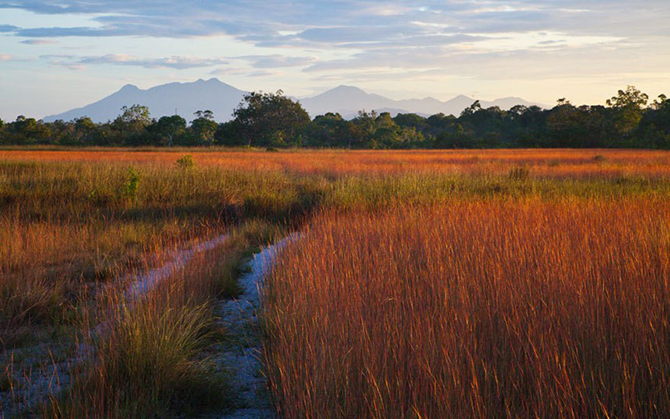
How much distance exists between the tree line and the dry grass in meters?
41.1

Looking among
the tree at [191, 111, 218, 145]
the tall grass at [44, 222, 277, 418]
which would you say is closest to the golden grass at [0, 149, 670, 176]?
the tall grass at [44, 222, 277, 418]

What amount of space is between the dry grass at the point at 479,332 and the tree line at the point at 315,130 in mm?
41102

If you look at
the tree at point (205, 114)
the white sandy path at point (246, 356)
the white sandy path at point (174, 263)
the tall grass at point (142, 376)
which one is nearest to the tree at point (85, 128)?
the tree at point (205, 114)

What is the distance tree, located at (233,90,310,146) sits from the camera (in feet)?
167

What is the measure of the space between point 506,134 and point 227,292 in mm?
58026

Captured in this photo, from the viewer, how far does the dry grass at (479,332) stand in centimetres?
244

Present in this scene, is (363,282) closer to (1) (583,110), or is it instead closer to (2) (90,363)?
(2) (90,363)

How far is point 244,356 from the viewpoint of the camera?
3.89 m

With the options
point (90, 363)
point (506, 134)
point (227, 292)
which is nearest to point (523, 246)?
point (227, 292)

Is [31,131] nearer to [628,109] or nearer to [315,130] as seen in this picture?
[315,130]

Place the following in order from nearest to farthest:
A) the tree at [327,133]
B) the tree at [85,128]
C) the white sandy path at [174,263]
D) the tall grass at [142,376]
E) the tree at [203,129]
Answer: the tall grass at [142,376], the white sandy path at [174,263], the tree at [203,129], the tree at [85,128], the tree at [327,133]

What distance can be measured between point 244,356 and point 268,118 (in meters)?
49.6

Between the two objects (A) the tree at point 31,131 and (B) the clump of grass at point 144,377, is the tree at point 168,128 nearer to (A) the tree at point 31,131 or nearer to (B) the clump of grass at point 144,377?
(A) the tree at point 31,131

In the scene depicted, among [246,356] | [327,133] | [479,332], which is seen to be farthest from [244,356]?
[327,133]
